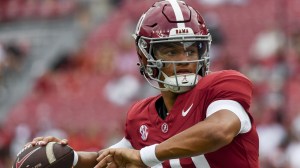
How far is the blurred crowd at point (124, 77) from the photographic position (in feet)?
31.8

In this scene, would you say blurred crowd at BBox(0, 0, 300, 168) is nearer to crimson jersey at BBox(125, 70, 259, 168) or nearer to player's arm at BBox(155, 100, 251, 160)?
crimson jersey at BBox(125, 70, 259, 168)

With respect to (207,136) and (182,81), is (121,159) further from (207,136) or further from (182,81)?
(182,81)

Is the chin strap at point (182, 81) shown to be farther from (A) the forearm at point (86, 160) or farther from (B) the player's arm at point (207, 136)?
(A) the forearm at point (86, 160)

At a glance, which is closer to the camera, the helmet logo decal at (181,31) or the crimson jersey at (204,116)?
the crimson jersey at (204,116)

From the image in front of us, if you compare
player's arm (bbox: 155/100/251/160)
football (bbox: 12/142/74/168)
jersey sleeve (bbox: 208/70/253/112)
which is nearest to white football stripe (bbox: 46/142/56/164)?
football (bbox: 12/142/74/168)

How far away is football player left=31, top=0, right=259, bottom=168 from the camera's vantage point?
3.74 meters

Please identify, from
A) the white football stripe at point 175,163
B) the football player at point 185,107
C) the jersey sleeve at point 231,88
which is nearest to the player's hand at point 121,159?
the football player at point 185,107

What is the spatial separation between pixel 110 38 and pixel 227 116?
9.96 m

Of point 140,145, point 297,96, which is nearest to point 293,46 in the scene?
point 297,96

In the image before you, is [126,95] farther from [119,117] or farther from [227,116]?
[227,116]

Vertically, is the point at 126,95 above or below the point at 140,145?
below

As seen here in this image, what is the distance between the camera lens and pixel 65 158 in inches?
166

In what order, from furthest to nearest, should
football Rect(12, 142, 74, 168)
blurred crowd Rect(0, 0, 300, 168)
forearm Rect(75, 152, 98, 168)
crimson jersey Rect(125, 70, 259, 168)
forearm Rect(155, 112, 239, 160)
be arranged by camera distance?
1. blurred crowd Rect(0, 0, 300, 168)
2. forearm Rect(75, 152, 98, 168)
3. football Rect(12, 142, 74, 168)
4. crimson jersey Rect(125, 70, 259, 168)
5. forearm Rect(155, 112, 239, 160)

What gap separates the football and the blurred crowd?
190 inches
